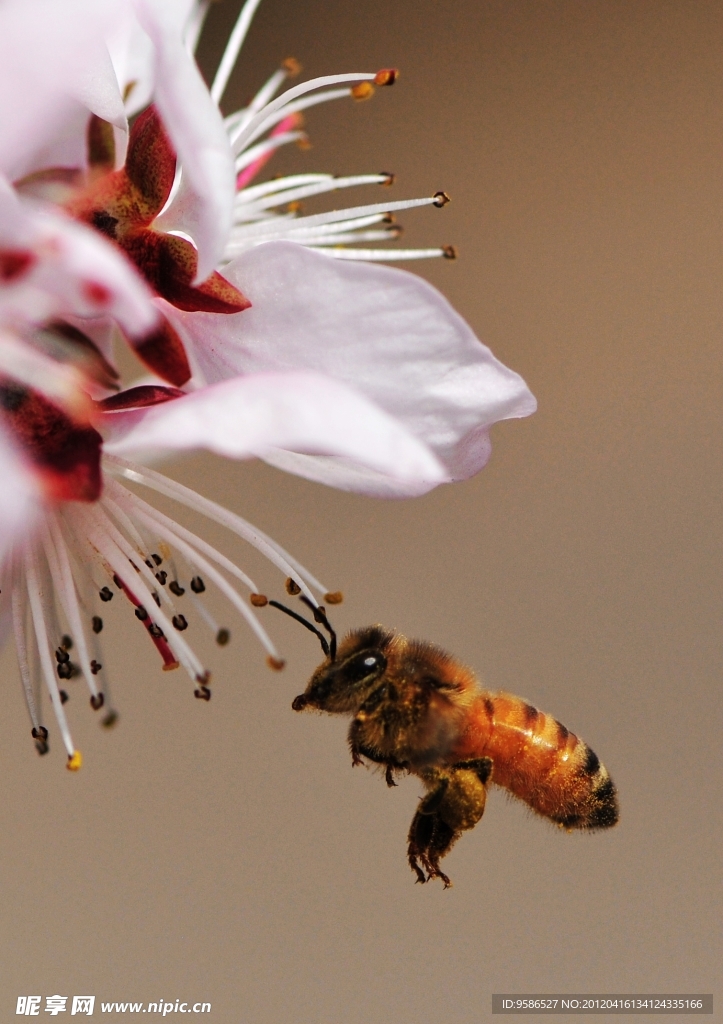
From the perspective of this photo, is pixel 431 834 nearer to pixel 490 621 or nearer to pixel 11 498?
pixel 11 498

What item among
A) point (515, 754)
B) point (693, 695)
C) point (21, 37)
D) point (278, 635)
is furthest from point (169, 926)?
point (21, 37)

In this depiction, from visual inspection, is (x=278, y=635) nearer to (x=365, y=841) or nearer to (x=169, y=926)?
(x=365, y=841)

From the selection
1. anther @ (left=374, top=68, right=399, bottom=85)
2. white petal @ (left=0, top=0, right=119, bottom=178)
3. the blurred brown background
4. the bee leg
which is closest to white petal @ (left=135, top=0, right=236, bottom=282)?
white petal @ (left=0, top=0, right=119, bottom=178)

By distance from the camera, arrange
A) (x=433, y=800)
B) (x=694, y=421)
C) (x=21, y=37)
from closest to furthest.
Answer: (x=21, y=37), (x=433, y=800), (x=694, y=421)

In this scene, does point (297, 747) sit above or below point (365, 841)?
above

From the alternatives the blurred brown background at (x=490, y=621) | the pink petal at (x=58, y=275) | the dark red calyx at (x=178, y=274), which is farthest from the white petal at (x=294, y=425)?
the blurred brown background at (x=490, y=621)
